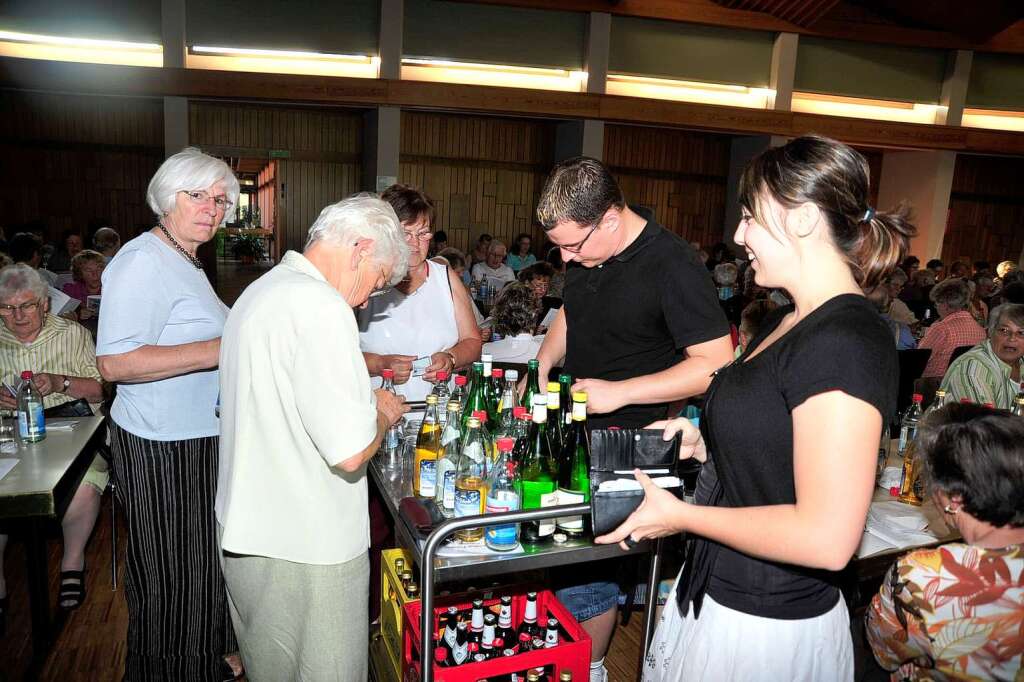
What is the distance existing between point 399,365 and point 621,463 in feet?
3.52

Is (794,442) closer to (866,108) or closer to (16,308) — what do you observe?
(16,308)

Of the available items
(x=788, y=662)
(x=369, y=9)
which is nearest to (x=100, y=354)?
(x=788, y=662)

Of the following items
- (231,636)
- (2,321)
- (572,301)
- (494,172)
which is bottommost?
(231,636)

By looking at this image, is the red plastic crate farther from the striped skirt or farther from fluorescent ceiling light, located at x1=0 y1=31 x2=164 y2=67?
fluorescent ceiling light, located at x1=0 y1=31 x2=164 y2=67

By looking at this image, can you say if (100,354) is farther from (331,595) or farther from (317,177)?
(317,177)

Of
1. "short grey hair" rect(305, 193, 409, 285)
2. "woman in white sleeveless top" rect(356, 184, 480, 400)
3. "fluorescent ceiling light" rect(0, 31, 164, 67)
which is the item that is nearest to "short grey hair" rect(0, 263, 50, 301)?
"woman in white sleeveless top" rect(356, 184, 480, 400)

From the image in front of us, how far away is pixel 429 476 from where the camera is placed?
1917 millimetres

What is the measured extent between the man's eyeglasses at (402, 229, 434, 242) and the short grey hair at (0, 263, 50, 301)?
1757mm

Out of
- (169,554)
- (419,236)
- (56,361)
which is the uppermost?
(419,236)

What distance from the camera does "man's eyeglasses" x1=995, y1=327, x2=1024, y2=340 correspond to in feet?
10.7

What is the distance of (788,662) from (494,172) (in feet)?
34.9

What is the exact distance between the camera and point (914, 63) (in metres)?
10.9

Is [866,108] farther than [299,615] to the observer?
Yes

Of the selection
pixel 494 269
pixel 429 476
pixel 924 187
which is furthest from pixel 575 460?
pixel 924 187
